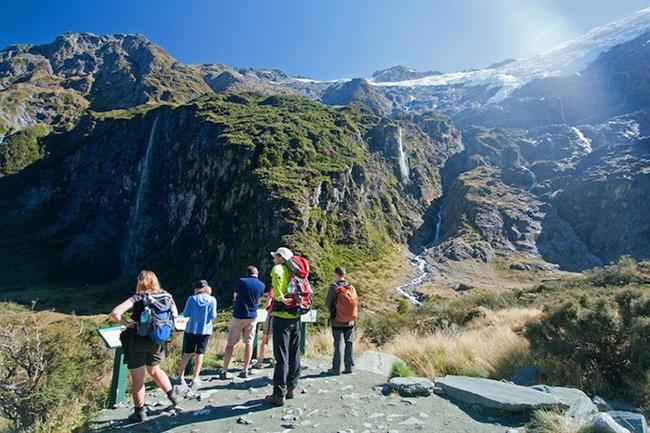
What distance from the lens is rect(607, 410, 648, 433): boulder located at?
5391mm

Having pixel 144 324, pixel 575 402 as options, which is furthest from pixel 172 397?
pixel 575 402

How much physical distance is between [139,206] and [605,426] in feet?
460

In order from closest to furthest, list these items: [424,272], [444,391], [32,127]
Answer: [444,391] → [424,272] → [32,127]

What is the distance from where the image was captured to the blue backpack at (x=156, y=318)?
6867mm

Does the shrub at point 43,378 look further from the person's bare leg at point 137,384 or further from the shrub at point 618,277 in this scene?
the shrub at point 618,277

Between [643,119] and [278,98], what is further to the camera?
[643,119]

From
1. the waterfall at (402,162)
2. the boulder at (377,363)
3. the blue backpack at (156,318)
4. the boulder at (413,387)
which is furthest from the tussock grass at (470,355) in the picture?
the waterfall at (402,162)

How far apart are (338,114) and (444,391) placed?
514ft

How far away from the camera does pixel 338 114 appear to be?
160 metres

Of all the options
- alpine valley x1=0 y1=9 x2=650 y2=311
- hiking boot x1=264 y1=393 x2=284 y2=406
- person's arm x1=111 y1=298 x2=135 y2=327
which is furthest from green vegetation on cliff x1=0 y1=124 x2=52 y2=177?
hiking boot x1=264 y1=393 x2=284 y2=406

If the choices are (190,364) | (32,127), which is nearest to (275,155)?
(190,364)

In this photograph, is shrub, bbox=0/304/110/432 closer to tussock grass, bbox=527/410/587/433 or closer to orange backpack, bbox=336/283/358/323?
orange backpack, bbox=336/283/358/323

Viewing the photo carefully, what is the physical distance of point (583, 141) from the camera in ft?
608

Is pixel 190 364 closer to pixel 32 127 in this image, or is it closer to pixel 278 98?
pixel 278 98
